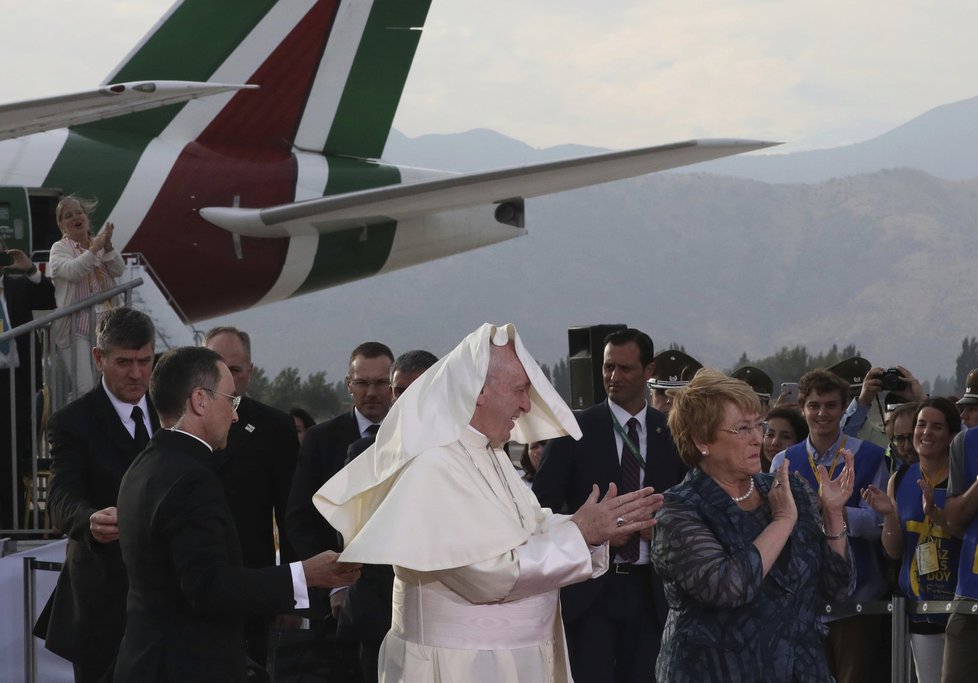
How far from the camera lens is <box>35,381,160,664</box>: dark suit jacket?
4078 millimetres

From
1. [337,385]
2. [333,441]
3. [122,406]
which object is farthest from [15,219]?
[337,385]

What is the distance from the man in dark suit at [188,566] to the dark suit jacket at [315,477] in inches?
61.1

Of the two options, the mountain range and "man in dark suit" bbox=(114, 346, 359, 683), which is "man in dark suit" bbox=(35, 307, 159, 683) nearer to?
"man in dark suit" bbox=(114, 346, 359, 683)

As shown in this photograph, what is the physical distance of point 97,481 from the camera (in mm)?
4336

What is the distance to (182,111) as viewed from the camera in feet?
39.9

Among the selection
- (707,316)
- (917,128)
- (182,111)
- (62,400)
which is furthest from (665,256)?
(62,400)

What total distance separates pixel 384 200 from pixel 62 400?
428 cm

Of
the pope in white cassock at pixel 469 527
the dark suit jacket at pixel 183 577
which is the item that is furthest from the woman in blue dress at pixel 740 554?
the dark suit jacket at pixel 183 577

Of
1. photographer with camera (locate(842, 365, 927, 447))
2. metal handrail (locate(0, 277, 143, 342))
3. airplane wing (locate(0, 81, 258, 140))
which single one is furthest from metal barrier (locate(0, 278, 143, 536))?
photographer with camera (locate(842, 365, 927, 447))

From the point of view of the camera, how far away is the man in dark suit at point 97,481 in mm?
4082

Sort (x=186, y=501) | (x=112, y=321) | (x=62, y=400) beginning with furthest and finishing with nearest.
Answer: (x=62, y=400), (x=112, y=321), (x=186, y=501)

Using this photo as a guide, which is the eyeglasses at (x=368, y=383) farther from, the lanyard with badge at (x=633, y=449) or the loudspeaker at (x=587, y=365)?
the loudspeaker at (x=587, y=365)

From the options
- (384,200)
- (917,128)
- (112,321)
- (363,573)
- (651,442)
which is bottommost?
(363,573)

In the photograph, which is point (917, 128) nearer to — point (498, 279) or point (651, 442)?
point (498, 279)
